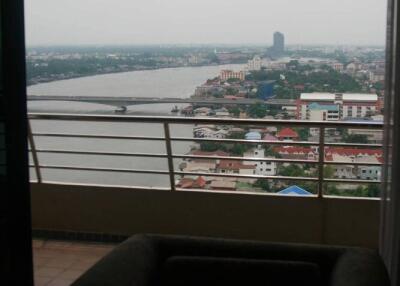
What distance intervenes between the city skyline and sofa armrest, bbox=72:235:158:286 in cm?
267

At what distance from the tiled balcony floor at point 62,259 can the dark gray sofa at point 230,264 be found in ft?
5.54

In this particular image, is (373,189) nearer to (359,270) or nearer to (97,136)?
(97,136)

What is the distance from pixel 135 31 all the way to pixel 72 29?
1.70ft

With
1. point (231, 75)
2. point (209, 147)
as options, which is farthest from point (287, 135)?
point (231, 75)

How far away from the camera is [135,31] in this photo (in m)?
4.89

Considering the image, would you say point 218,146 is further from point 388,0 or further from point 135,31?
point 388,0

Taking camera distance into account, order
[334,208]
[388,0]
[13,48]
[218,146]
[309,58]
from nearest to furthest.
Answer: [13,48], [388,0], [334,208], [218,146], [309,58]

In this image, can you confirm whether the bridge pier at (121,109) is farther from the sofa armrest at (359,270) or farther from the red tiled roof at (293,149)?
the sofa armrest at (359,270)

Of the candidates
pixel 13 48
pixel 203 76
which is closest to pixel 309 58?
pixel 203 76

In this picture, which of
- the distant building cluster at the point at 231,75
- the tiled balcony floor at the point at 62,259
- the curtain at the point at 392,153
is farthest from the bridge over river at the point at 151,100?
the curtain at the point at 392,153

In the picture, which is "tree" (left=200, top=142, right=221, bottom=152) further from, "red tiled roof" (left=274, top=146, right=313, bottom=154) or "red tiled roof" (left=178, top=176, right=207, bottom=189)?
"red tiled roof" (left=274, top=146, right=313, bottom=154)

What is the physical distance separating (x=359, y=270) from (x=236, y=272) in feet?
1.25

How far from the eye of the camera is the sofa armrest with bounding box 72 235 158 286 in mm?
1672

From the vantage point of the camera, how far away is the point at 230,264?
188cm
